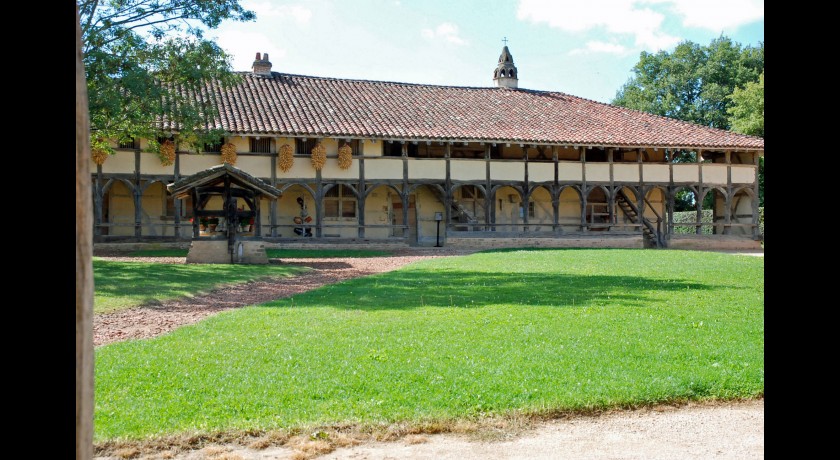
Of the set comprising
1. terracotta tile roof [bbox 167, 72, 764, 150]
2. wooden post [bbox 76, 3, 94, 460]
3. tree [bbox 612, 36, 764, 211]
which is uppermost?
tree [bbox 612, 36, 764, 211]

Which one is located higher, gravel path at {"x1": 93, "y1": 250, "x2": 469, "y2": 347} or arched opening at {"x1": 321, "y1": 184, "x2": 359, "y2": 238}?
arched opening at {"x1": 321, "y1": 184, "x2": 359, "y2": 238}

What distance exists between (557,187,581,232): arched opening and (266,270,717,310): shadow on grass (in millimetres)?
17594

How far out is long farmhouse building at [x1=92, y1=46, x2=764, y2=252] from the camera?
2836 centimetres

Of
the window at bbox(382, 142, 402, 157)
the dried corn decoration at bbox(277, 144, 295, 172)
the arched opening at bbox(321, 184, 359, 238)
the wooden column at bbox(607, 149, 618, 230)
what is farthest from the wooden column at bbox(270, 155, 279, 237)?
the wooden column at bbox(607, 149, 618, 230)

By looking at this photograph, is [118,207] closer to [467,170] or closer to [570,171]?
[467,170]

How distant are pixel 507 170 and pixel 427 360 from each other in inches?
974

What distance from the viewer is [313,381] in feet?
21.3

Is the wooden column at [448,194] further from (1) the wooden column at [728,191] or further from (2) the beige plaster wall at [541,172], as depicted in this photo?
(1) the wooden column at [728,191]

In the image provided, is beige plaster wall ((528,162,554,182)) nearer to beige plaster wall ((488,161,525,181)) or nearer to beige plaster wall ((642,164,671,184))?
beige plaster wall ((488,161,525,181))

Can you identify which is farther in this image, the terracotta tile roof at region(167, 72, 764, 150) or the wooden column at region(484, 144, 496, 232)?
the wooden column at region(484, 144, 496, 232)

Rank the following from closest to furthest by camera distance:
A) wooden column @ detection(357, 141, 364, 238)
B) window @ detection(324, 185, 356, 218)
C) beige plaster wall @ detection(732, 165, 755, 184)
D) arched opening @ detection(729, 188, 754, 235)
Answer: wooden column @ detection(357, 141, 364, 238) → window @ detection(324, 185, 356, 218) → beige plaster wall @ detection(732, 165, 755, 184) → arched opening @ detection(729, 188, 754, 235)

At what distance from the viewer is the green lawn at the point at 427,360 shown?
226 inches
